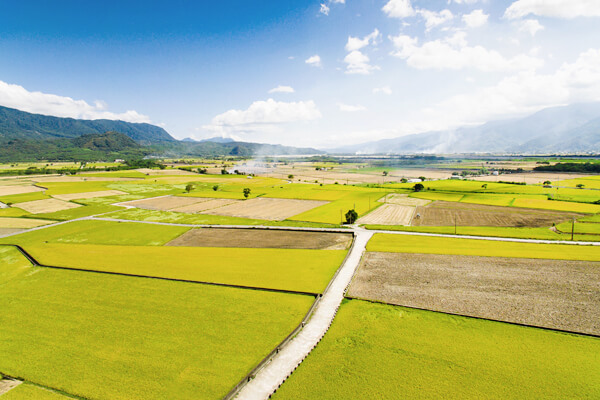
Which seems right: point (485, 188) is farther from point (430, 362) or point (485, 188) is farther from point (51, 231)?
point (51, 231)

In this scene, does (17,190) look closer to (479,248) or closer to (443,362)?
(443,362)

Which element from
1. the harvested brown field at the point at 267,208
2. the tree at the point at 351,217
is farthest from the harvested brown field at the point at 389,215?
the harvested brown field at the point at 267,208

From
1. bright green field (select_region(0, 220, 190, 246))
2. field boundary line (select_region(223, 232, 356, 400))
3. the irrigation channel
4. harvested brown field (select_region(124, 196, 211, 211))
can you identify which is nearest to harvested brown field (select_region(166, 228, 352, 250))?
bright green field (select_region(0, 220, 190, 246))

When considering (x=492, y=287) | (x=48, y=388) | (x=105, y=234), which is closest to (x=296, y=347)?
(x=48, y=388)

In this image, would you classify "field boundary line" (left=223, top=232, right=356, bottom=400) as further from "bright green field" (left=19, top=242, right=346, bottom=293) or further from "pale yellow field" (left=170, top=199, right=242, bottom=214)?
"pale yellow field" (left=170, top=199, right=242, bottom=214)

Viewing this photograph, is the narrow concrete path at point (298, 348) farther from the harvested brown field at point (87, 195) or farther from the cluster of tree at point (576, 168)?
the cluster of tree at point (576, 168)

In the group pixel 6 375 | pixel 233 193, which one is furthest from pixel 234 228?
pixel 233 193
